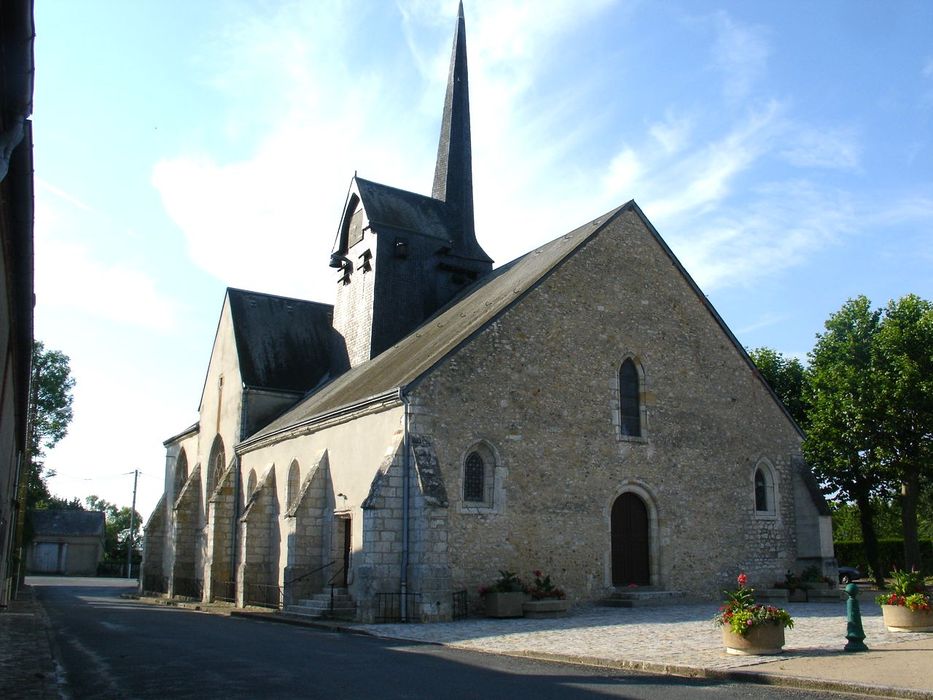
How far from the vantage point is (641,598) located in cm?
1928

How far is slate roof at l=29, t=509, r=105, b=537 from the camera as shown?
221 ft

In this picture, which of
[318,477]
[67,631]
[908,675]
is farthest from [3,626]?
[908,675]

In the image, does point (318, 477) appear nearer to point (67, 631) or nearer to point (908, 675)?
point (67, 631)

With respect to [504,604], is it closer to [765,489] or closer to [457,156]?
[765,489]

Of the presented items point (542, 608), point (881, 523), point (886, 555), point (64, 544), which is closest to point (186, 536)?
point (542, 608)

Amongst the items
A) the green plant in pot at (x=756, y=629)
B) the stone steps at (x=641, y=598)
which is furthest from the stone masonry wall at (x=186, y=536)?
the green plant in pot at (x=756, y=629)

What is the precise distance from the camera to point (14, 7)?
5352 millimetres

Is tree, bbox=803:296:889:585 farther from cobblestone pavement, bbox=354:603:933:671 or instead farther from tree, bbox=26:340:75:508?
tree, bbox=26:340:75:508

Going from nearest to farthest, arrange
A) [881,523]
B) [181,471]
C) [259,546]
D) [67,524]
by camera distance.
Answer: [259,546] < [181,471] < [881,523] < [67,524]

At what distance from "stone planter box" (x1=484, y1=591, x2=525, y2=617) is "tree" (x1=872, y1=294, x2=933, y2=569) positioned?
17.4m

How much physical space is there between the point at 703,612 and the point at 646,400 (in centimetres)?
549

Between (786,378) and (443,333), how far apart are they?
19771 mm

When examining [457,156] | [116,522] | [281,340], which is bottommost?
[116,522]

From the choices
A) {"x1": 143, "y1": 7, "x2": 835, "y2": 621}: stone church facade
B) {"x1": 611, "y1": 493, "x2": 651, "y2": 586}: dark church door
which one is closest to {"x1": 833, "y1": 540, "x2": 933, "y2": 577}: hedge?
{"x1": 143, "y1": 7, "x2": 835, "y2": 621}: stone church facade
